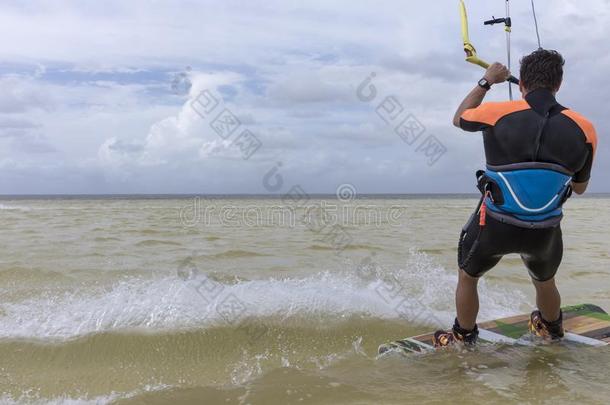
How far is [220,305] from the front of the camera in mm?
5590

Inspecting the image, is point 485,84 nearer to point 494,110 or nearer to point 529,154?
point 494,110

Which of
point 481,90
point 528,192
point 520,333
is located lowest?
point 520,333

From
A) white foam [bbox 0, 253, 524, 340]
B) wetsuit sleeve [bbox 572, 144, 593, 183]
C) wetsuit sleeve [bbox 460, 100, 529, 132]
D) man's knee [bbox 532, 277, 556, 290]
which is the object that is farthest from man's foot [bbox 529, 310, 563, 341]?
wetsuit sleeve [bbox 460, 100, 529, 132]

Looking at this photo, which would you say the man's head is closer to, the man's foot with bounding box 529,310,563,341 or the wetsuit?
the wetsuit

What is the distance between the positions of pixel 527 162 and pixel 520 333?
6.41 ft

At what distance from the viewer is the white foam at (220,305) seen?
5.02 m

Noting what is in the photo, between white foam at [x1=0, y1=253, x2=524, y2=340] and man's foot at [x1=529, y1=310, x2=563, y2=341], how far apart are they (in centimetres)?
105

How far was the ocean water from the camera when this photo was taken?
3.46 m

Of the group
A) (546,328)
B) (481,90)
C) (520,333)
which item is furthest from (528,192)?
(520,333)

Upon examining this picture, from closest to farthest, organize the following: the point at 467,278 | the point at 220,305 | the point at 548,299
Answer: the point at 467,278, the point at 548,299, the point at 220,305

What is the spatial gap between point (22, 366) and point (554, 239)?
428 cm

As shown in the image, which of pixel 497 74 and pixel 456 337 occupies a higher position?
pixel 497 74

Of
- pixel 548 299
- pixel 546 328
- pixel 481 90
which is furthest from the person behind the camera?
pixel 546 328

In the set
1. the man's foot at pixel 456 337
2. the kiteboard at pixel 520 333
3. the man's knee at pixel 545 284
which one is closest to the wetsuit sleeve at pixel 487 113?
the man's knee at pixel 545 284
